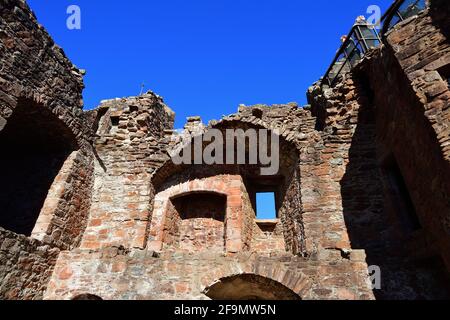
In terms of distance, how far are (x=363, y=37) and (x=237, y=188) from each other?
210 inches

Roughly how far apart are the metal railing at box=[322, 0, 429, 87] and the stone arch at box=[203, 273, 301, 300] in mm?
5427

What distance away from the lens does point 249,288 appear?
18.8 feet

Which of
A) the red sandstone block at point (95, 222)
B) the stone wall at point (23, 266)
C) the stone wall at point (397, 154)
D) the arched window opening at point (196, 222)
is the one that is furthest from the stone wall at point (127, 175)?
the stone wall at point (397, 154)

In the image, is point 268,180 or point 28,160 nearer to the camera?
point 28,160

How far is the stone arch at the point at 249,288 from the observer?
5195 millimetres

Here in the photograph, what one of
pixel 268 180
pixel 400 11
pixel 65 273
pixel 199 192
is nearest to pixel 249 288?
pixel 65 273

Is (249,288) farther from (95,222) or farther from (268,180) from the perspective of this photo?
(268,180)

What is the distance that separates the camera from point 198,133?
30.2 feet

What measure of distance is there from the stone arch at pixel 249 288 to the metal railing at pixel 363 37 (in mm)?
5427

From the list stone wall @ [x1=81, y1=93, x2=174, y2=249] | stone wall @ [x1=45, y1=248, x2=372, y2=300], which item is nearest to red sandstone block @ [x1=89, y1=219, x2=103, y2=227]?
stone wall @ [x1=81, y1=93, x2=174, y2=249]

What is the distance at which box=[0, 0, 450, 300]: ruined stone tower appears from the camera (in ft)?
16.9
